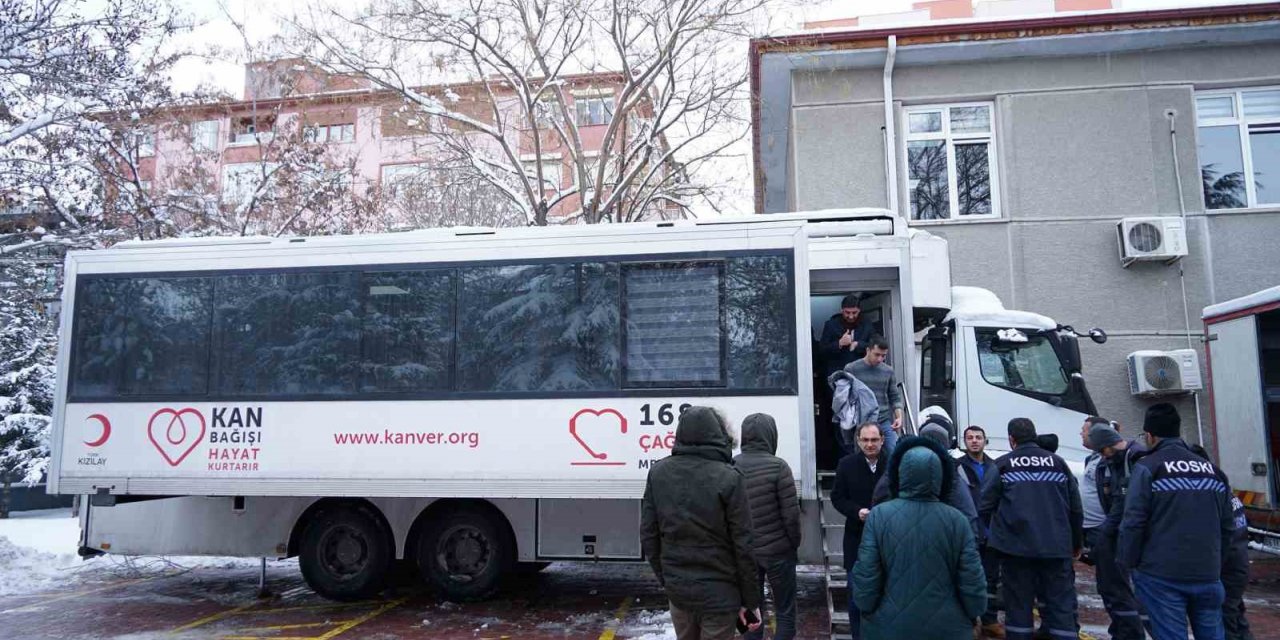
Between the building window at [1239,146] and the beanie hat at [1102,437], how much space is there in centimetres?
865

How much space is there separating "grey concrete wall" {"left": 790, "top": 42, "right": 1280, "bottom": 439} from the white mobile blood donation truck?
6.44 meters

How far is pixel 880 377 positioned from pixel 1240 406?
17.0 feet

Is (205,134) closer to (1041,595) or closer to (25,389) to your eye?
(25,389)


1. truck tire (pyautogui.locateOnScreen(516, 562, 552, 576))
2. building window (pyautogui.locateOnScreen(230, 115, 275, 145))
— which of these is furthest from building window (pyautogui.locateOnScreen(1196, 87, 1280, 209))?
building window (pyautogui.locateOnScreen(230, 115, 275, 145))

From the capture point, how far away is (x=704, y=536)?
4094 millimetres

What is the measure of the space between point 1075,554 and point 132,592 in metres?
9.35

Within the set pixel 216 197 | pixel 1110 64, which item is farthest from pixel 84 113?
pixel 1110 64

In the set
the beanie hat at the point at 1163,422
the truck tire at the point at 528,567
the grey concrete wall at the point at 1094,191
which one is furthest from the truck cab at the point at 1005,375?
A: the truck tire at the point at 528,567

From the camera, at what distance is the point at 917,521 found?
3.63 meters

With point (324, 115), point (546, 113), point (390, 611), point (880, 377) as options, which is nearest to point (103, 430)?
point (390, 611)

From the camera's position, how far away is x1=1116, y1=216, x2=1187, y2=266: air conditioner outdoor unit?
12.8 m

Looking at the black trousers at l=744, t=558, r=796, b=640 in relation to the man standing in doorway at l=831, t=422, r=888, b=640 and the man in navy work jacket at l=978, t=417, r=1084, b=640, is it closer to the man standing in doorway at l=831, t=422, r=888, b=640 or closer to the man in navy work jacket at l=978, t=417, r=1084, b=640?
the man standing in doorway at l=831, t=422, r=888, b=640

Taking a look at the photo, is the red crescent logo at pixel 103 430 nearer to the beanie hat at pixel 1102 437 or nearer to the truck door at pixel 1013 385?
the truck door at pixel 1013 385

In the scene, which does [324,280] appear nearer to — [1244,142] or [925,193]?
[925,193]
